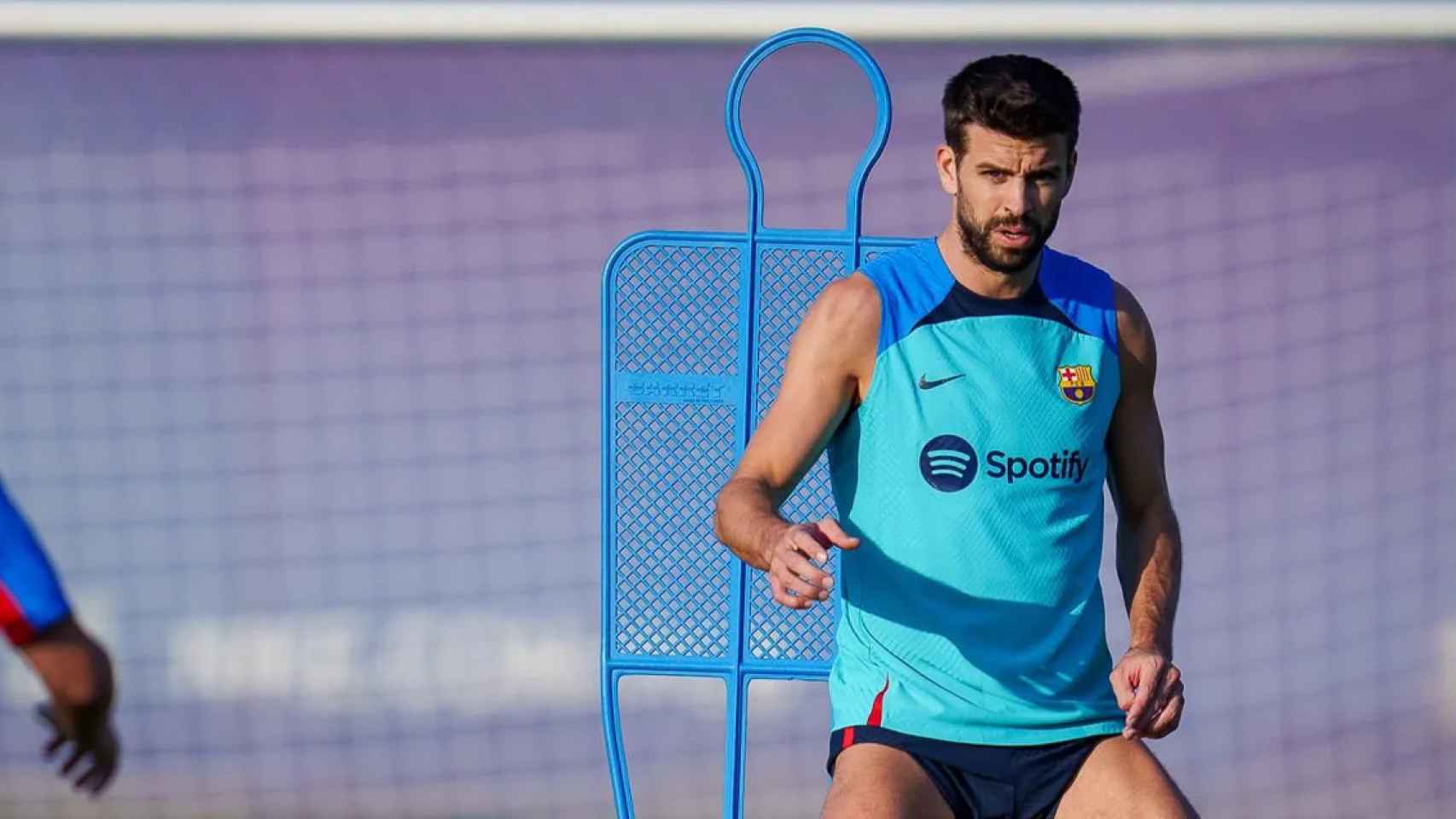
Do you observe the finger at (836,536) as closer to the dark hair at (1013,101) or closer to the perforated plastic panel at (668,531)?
the dark hair at (1013,101)

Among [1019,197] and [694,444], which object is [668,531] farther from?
[1019,197]

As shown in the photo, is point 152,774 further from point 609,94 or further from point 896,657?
point 896,657

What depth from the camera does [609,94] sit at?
213 inches

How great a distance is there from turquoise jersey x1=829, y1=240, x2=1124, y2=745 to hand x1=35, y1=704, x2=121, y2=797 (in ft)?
3.37

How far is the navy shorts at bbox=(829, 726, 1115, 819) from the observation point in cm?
276

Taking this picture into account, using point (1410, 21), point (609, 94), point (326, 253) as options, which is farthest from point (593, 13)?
point (1410, 21)

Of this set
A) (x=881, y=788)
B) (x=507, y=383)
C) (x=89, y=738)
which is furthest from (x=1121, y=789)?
(x=507, y=383)

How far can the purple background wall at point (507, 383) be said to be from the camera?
17.6ft

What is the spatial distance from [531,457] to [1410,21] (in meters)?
2.48

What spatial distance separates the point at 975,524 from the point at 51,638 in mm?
1235

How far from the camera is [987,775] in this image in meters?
2.76

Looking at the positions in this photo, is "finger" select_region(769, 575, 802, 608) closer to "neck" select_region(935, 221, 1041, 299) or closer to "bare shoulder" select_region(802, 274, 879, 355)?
"bare shoulder" select_region(802, 274, 879, 355)

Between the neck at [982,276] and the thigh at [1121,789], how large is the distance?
0.65 m

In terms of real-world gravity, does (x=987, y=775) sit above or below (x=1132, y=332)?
below
